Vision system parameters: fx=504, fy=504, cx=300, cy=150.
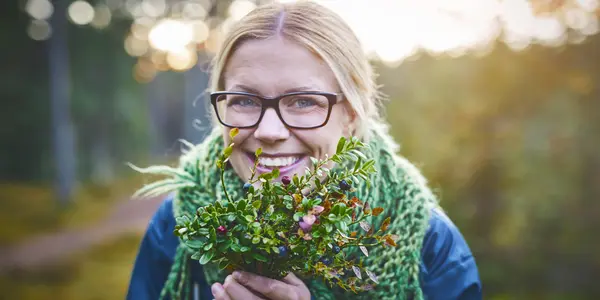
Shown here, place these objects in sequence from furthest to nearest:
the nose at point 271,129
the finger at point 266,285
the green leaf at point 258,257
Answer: the nose at point 271,129
the finger at point 266,285
the green leaf at point 258,257

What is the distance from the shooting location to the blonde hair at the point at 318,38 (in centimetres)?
170

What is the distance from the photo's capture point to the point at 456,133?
16.5 feet

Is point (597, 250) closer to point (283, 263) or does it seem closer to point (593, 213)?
point (593, 213)

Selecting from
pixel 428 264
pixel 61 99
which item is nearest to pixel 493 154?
pixel 428 264

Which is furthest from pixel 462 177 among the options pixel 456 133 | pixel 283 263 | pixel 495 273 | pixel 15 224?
pixel 15 224

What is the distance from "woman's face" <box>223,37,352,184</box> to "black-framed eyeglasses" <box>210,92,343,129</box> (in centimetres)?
2

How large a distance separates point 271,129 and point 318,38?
356 mm

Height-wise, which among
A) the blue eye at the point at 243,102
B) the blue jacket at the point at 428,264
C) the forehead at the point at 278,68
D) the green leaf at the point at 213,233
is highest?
the forehead at the point at 278,68

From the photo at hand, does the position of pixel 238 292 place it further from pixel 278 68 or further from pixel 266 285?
pixel 278 68

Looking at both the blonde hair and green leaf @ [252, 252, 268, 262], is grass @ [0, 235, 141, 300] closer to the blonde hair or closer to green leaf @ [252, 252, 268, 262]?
the blonde hair

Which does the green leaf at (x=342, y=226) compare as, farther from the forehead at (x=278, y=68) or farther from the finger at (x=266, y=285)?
the forehead at (x=278, y=68)

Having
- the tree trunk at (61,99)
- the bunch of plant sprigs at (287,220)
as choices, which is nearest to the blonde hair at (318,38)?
the bunch of plant sprigs at (287,220)

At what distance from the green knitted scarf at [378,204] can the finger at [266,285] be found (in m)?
0.38

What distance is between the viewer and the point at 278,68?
1.64 metres
